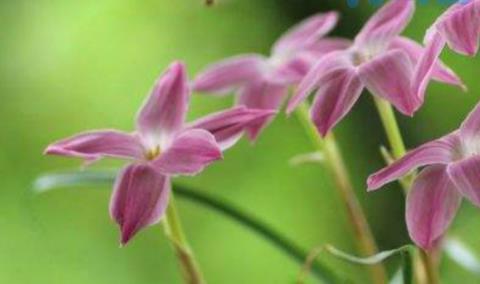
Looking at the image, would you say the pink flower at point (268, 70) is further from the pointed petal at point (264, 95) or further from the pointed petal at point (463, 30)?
the pointed petal at point (463, 30)

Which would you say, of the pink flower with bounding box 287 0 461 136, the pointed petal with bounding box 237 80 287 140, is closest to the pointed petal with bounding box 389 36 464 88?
the pink flower with bounding box 287 0 461 136

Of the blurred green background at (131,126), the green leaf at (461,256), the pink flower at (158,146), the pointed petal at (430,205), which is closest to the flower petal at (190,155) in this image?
the pink flower at (158,146)

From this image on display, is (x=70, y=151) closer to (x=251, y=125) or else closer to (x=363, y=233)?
(x=251, y=125)

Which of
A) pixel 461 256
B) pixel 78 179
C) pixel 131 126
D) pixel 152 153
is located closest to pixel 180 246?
pixel 152 153

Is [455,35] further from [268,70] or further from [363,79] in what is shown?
[268,70]

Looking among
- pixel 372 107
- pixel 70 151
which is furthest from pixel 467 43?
pixel 372 107

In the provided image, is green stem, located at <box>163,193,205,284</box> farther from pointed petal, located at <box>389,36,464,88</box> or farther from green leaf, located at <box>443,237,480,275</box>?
green leaf, located at <box>443,237,480,275</box>
